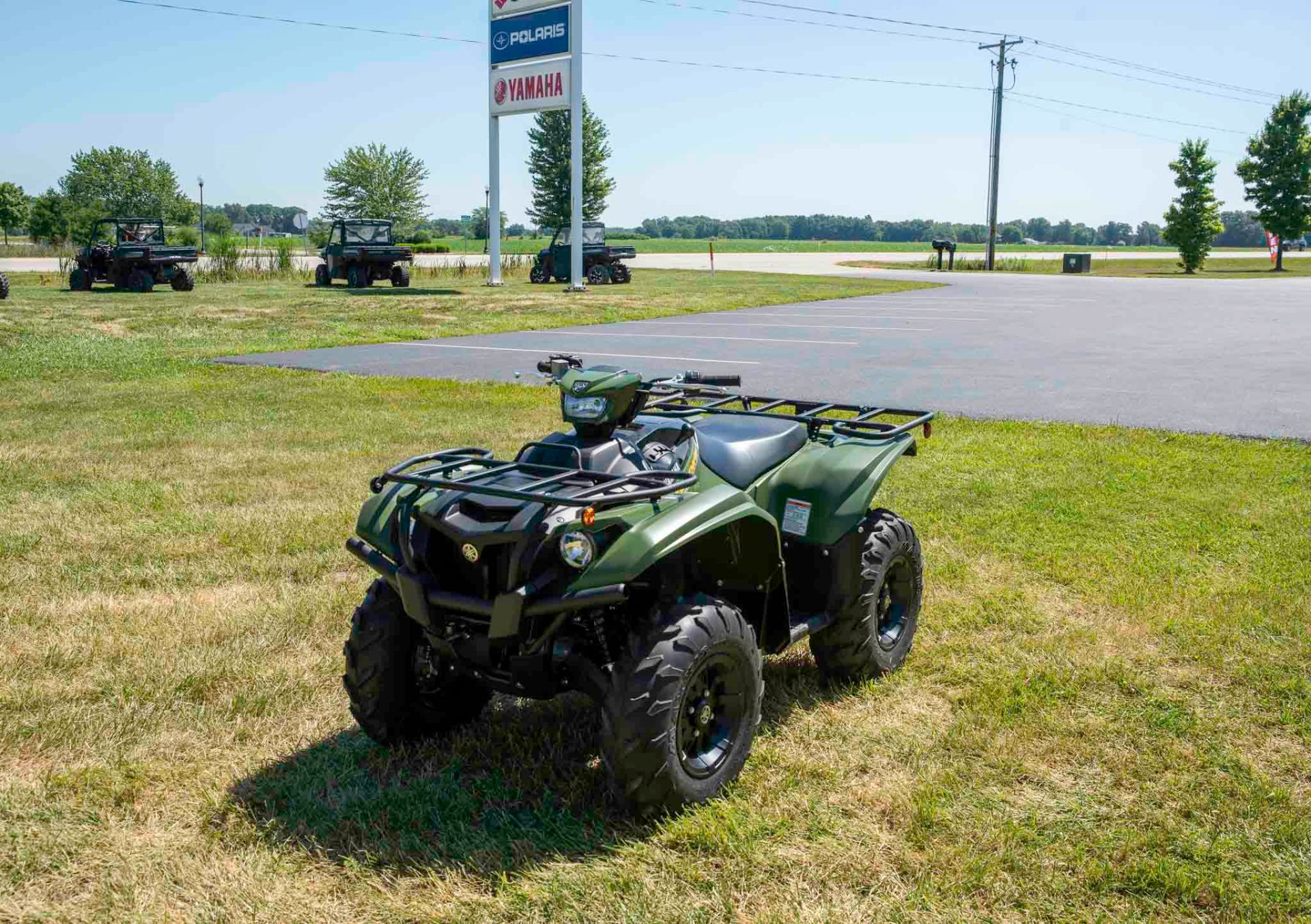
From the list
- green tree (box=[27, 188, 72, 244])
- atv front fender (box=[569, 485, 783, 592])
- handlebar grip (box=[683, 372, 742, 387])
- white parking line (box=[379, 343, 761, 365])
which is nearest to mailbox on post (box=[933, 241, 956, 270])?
white parking line (box=[379, 343, 761, 365])

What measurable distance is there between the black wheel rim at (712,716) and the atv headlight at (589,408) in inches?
31.5

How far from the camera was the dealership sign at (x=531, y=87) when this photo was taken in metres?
30.0

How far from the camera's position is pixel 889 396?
11680 millimetres

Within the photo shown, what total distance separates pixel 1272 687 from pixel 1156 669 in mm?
396

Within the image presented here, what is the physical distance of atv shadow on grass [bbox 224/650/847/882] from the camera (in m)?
3.17

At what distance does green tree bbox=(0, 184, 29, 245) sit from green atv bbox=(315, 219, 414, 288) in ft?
223

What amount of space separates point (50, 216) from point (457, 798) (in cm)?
9394

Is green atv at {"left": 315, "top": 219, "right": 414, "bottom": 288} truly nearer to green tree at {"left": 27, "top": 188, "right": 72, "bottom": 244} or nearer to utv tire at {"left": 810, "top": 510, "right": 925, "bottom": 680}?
utv tire at {"left": 810, "top": 510, "right": 925, "bottom": 680}

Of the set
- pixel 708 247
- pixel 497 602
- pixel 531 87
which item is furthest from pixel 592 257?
pixel 708 247

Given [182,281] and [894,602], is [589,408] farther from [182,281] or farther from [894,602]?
[182,281]

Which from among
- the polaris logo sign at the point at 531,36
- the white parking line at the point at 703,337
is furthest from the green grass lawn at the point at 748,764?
the polaris logo sign at the point at 531,36

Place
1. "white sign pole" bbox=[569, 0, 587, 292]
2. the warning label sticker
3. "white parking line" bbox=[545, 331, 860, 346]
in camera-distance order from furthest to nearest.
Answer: "white sign pole" bbox=[569, 0, 587, 292] < "white parking line" bbox=[545, 331, 860, 346] < the warning label sticker

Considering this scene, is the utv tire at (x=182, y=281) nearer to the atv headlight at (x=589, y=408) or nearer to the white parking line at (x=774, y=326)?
the white parking line at (x=774, y=326)

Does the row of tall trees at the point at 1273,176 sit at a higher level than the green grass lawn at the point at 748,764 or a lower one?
higher
